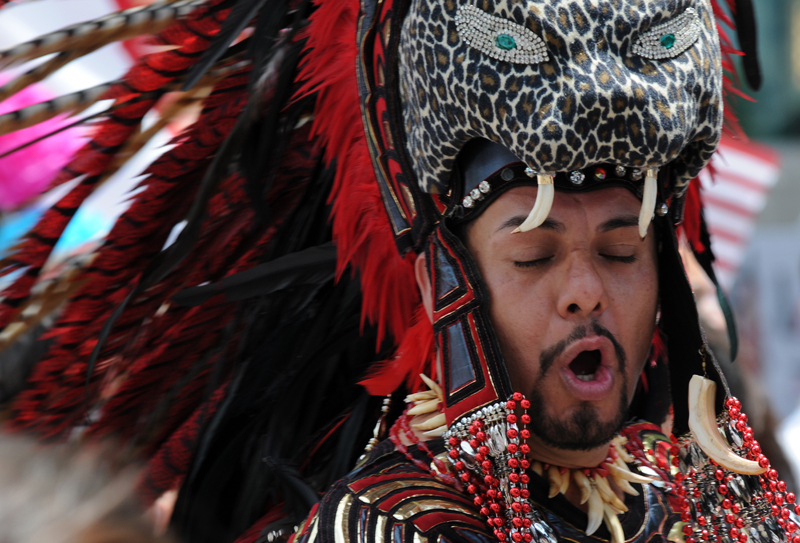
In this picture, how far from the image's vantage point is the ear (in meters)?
1.55

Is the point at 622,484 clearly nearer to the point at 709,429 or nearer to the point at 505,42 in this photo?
the point at 709,429

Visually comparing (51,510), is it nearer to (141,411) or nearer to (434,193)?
(141,411)

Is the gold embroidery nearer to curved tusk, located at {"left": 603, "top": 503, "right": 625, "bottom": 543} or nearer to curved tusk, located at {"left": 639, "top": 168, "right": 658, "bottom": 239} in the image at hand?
curved tusk, located at {"left": 603, "top": 503, "right": 625, "bottom": 543}

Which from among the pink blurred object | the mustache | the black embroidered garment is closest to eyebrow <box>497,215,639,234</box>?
the mustache

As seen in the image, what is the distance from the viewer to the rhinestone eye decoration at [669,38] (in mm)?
1337

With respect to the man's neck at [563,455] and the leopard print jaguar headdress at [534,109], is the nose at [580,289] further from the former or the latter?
the man's neck at [563,455]

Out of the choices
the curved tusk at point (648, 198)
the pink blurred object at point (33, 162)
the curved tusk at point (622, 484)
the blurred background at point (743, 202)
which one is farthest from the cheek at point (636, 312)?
the pink blurred object at point (33, 162)

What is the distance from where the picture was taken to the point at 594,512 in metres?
1.51

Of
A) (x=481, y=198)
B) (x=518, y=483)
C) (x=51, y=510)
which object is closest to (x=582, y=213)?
(x=481, y=198)

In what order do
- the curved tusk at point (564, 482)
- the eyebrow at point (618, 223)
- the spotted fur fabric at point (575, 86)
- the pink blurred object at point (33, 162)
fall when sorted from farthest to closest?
the pink blurred object at point (33, 162) < the curved tusk at point (564, 482) < the eyebrow at point (618, 223) < the spotted fur fabric at point (575, 86)

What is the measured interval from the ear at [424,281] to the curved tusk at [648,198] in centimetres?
39

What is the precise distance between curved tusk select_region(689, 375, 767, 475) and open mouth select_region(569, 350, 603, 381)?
223mm

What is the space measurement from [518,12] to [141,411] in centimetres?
117

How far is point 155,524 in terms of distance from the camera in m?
1.82
